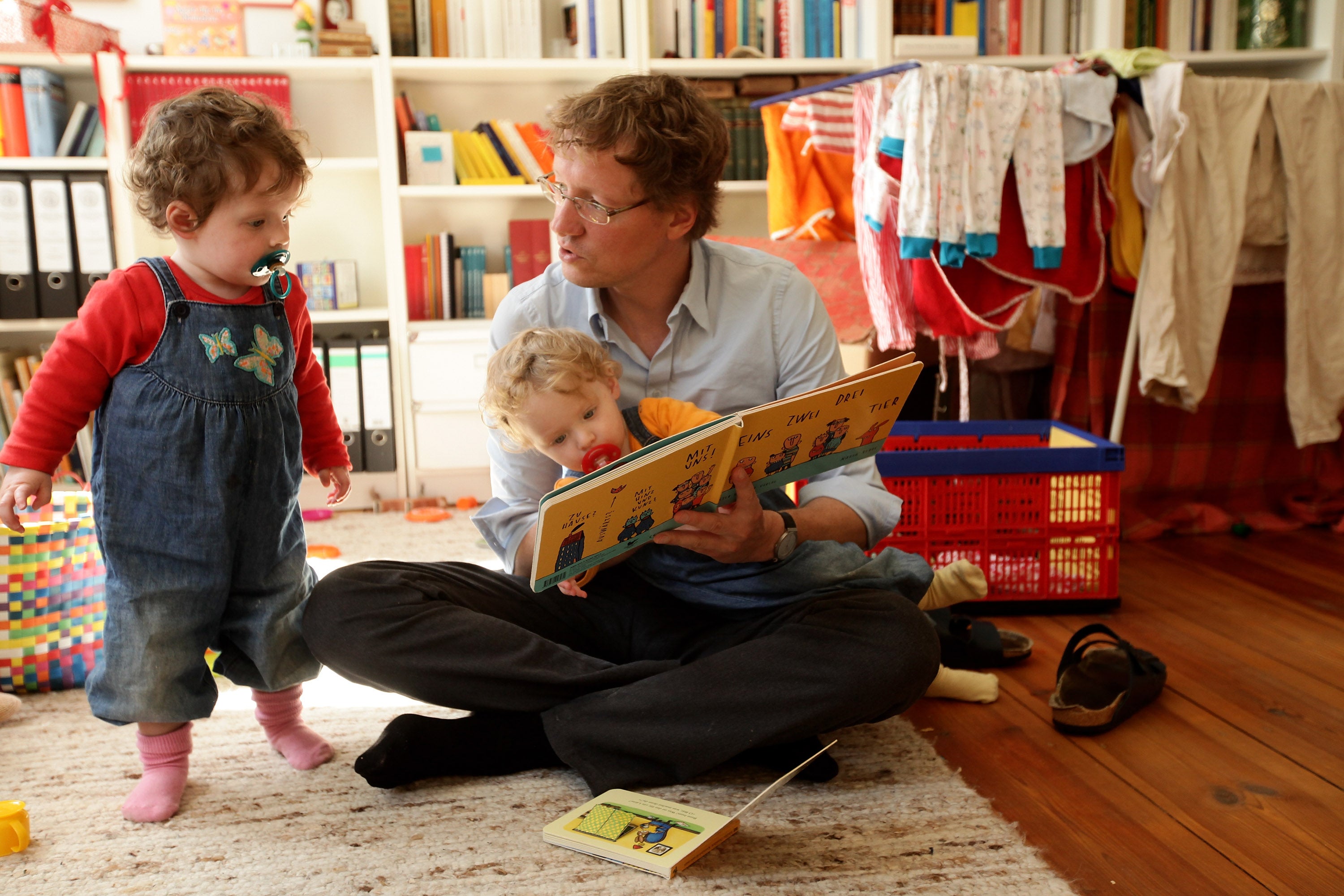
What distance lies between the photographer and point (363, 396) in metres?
2.91

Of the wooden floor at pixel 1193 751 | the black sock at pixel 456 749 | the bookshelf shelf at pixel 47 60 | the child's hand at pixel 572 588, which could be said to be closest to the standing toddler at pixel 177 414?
the black sock at pixel 456 749

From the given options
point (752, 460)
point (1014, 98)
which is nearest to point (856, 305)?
point (1014, 98)

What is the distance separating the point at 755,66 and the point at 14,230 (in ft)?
6.42

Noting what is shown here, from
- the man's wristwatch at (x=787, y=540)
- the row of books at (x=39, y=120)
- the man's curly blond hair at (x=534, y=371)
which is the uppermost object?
the row of books at (x=39, y=120)

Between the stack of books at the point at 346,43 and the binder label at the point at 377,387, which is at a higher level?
the stack of books at the point at 346,43

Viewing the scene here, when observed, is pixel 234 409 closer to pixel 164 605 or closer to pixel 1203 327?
pixel 164 605

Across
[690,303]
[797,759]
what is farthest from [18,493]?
[797,759]

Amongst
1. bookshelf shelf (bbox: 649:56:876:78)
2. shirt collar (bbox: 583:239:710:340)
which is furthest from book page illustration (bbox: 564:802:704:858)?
bookshelf shelf (bbox: 649:56:876:78)

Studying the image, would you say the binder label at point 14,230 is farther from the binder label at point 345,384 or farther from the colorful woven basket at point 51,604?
the colorful woven basket at point 51,604

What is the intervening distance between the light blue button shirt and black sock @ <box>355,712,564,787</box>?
0.70 ft

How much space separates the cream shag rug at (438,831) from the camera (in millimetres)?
1067

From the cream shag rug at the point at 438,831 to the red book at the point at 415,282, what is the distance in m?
1.73

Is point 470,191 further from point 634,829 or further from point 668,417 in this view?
point 634,829

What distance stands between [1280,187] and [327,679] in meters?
2.06
